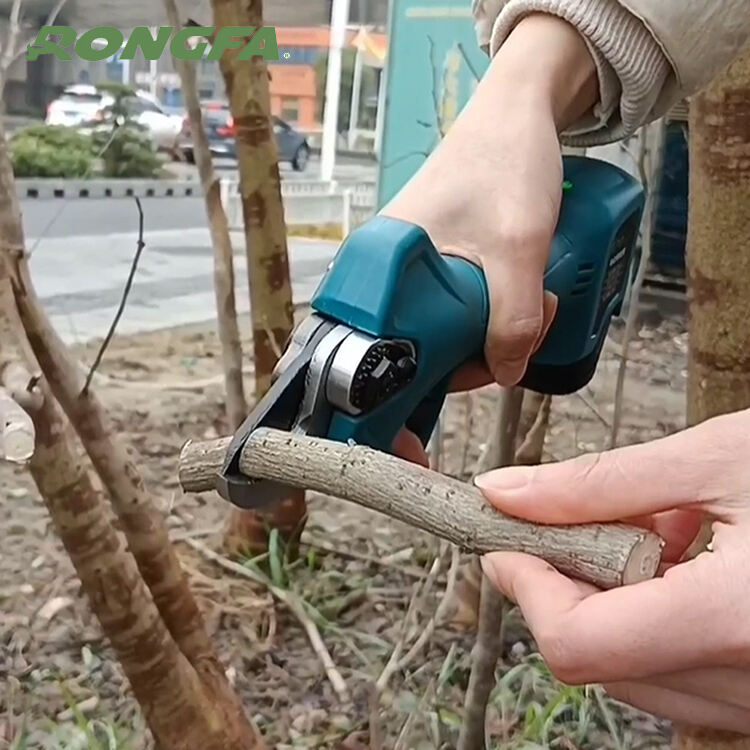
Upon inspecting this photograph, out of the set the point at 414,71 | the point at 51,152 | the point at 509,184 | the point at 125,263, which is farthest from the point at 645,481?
the point at 125,263

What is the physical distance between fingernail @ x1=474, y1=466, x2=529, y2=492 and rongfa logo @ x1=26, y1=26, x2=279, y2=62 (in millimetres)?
824

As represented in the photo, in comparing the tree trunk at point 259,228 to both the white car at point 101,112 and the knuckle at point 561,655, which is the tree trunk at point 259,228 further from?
the knuckle at point 561,655

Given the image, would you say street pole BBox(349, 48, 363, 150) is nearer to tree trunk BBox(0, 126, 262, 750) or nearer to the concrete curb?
the concrete curb

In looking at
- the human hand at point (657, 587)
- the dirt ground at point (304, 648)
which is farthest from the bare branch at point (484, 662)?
the human hand at point (657, 587)

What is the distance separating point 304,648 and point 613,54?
0.82 m

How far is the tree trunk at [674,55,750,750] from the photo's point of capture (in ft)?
1.93

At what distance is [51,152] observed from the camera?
4.67ft

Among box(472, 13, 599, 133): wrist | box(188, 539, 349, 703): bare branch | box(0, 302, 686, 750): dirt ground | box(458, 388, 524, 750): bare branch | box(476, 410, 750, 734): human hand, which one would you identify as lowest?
box(0, 302, 686, 750): dirt ground

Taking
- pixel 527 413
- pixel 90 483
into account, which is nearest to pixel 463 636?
pixel 527 413

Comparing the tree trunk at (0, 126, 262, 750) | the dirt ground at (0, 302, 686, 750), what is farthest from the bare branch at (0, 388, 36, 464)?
the dirt ground at (0, 302, 686, 750)

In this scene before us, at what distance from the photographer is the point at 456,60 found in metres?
1.39

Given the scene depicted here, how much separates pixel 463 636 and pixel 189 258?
2.89ft

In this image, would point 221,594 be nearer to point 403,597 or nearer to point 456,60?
point 403,597

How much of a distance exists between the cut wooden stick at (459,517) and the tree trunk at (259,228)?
724 millimetres
